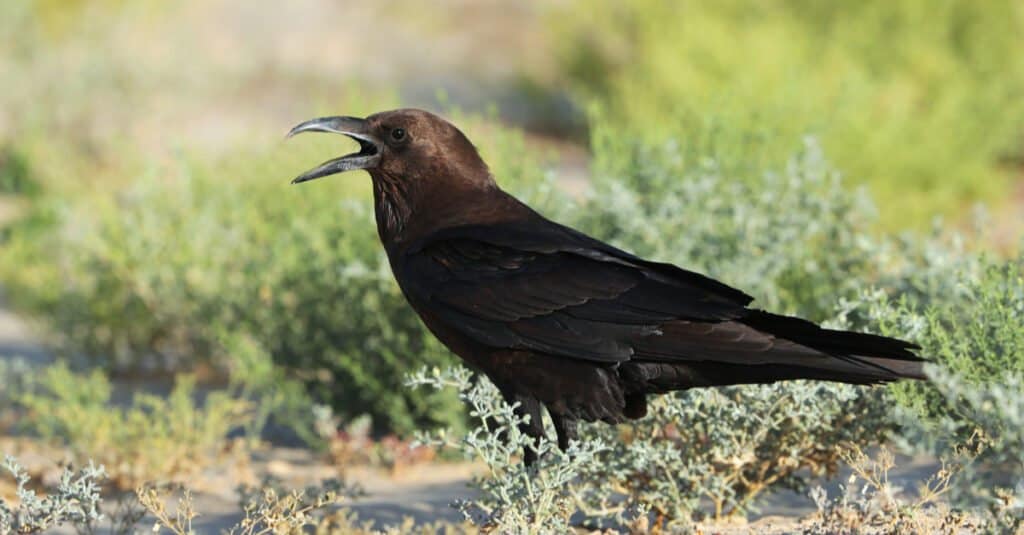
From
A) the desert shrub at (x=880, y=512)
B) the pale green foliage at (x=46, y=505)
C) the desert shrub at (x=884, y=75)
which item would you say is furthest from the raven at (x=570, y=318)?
the desert shrub at (x=884, y=75)

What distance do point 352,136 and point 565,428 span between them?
108cm

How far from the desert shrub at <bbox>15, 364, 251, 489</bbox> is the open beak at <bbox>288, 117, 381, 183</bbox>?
1395 mm

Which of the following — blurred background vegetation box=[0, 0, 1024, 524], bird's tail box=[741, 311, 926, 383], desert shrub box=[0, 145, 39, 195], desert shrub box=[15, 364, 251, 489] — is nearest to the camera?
bird's tail box=[741, 311, 926, 383]

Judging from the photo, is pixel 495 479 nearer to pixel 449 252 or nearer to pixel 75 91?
pixel 449 252

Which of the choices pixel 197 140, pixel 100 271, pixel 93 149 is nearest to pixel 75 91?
pixel 93 149

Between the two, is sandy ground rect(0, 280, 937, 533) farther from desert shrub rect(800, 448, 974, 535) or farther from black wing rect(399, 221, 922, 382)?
black wing rect(399, 221, 922, 382)

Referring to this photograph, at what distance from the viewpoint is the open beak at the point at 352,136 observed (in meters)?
3.87

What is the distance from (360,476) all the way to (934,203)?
16.7 ft

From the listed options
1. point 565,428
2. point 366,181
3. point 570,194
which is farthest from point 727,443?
point 366,181

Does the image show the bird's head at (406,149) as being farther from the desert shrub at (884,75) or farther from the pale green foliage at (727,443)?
the desert shrub at (884,75)

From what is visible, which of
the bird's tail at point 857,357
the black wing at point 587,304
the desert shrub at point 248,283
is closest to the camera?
the bird's tail at point 857,357

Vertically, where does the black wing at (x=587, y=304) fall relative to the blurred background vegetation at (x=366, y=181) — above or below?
below

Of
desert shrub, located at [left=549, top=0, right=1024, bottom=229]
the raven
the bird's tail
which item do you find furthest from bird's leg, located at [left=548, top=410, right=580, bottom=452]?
desert shrub, located at [left=549, top=0, right=1024, bottom=229]

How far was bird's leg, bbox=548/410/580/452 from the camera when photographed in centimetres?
360
